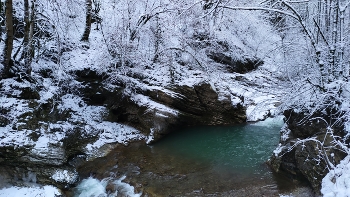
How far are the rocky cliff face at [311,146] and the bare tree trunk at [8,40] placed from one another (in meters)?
8.10

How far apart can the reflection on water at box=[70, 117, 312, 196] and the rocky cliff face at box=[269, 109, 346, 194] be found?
43cm

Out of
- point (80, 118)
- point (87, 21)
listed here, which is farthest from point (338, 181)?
point (87, 21)

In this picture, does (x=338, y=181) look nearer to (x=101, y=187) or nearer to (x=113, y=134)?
(x=101, y=187)

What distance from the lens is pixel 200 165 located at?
7.59 m

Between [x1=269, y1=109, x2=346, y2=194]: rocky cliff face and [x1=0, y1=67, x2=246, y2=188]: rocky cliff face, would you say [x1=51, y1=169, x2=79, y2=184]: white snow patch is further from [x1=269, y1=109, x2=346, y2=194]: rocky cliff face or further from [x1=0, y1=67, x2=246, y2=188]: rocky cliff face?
[x1=269, y1=109, x2=346, y2=194]: rocky cliff face

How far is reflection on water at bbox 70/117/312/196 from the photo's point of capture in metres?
6.18

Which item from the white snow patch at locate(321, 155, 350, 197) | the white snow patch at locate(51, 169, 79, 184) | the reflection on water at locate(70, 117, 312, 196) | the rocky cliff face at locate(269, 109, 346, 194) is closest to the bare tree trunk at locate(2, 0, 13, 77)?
the white snow patch at locate(51, 169, 79, 184)

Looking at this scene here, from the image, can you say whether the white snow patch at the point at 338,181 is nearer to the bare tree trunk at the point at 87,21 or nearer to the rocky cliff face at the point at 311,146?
the rocky cliff face at the point at 311,146

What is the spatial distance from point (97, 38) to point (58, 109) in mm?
4812

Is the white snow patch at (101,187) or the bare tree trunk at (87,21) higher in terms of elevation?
the bare tree trunk at (87,21)

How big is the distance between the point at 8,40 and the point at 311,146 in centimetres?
868

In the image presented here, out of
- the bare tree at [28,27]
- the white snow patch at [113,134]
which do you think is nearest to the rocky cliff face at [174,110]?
the white snow patch at [113,134]

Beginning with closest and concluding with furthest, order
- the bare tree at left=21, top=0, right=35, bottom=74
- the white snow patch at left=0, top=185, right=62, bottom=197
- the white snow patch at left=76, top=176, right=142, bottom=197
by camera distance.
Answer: the white snow patch at left=0, top=185, right=62, bottom=197
the white snow patch at left=76, top=176, right=142, bottom=197
the bare tree at left=21, top=0, right=35, bottom=74

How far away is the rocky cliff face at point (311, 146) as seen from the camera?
5.13 metres
